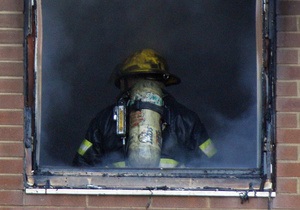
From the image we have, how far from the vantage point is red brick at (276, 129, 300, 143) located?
7844 millimetres

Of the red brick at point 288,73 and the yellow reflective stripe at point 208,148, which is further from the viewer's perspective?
the yellow reflective stripe at point 208,148

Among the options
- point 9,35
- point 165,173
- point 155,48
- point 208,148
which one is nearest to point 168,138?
point 208,148

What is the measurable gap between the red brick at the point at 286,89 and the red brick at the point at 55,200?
140 cm

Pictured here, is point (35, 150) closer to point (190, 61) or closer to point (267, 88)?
point (267, 88)

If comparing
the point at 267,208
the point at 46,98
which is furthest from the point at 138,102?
the point at 267,208

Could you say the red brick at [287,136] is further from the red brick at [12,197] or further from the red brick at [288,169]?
the red brick at [12,197]

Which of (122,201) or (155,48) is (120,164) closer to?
(122,201)

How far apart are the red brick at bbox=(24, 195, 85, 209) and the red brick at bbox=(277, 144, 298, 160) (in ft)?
4.13

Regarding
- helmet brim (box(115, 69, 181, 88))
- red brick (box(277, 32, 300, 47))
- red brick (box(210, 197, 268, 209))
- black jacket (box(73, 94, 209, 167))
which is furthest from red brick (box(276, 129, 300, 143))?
helmet brim (box(115, 69, 181, 88))

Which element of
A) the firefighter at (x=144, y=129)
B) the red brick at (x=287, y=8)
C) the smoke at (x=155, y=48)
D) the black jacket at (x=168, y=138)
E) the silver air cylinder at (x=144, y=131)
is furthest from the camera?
the smoke at (x=155, y=48)

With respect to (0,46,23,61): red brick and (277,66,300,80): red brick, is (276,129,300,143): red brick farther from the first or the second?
(0,46,23,61): red brick

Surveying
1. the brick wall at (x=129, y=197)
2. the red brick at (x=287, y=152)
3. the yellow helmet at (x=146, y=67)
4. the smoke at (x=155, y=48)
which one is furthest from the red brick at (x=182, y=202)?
the smoke at (x=155, y=48)

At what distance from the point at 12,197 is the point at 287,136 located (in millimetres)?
1779

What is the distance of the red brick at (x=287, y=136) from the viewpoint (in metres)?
7.84
